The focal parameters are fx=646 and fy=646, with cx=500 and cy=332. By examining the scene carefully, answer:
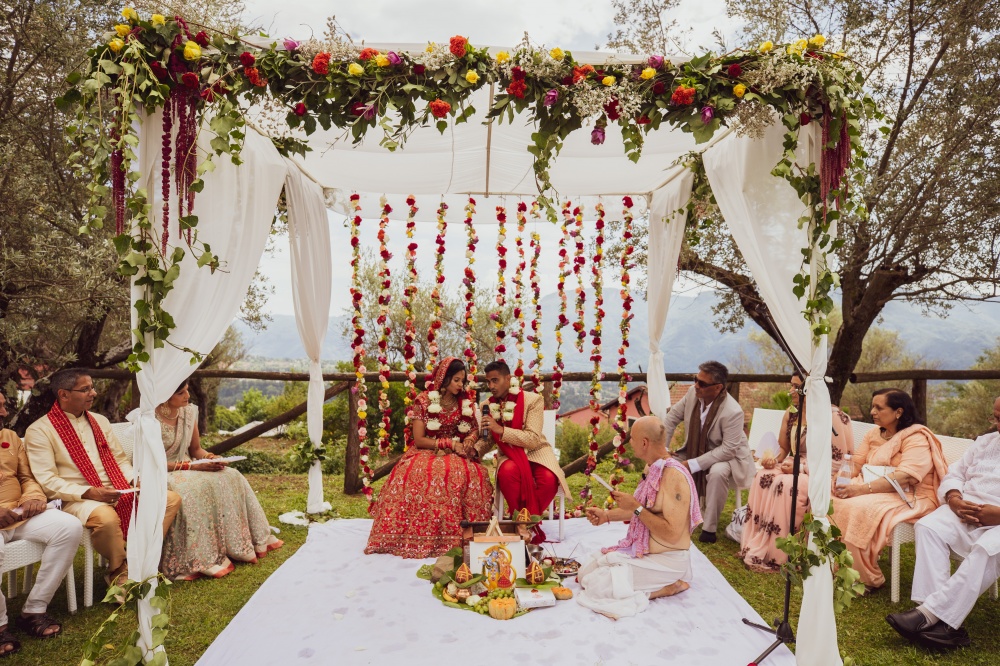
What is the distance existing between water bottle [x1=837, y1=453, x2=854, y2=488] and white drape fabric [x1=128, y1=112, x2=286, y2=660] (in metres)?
4.29

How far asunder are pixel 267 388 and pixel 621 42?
13.9 meters

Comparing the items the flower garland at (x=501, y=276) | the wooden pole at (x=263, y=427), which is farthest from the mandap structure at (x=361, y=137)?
the wooden pole at (x=263, y=427)

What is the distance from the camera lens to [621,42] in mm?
7387

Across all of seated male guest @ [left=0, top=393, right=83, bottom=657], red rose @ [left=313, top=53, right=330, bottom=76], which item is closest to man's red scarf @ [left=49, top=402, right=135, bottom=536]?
seated male guest @ [left=0, top=393, right=83, bottom=657]

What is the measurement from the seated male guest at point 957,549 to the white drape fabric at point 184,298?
3.94 meters

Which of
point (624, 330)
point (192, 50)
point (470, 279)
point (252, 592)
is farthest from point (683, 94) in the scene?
Answer: point (252, 592)

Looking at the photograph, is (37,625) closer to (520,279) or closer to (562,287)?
(520,279)

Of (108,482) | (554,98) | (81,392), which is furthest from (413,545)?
(554,98)

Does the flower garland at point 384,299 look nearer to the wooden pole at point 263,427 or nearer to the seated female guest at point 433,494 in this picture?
the seated female guest at point 433,494

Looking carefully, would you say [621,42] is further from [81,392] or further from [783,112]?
[81,392]

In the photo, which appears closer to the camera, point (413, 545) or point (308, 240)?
point (413, 545)

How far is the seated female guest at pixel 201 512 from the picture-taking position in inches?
175

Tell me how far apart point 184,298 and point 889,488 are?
4.56 m

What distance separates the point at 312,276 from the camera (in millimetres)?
5430
